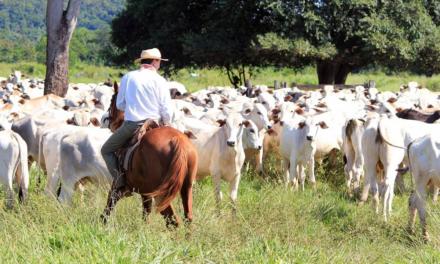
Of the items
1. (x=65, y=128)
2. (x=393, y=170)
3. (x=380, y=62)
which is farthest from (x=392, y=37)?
(x=65, y=128)

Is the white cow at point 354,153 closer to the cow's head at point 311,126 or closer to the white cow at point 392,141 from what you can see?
the cow's head at point 311,126

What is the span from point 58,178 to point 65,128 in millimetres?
800

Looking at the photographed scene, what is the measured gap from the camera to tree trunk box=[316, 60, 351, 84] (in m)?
33.8

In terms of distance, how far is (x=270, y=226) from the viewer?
8656mm

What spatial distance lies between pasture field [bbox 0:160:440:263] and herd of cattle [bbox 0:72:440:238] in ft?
1.18

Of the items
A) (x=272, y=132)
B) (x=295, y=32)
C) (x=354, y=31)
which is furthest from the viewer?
(x=354, y=31)

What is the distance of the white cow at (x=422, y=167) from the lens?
978 centimetres

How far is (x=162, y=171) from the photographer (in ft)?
26.7

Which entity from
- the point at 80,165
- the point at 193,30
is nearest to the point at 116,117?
the point at 80,165

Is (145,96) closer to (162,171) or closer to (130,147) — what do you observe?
(130,147)

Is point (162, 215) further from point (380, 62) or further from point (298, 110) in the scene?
point (380, 62)

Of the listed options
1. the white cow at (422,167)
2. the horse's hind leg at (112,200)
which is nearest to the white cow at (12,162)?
the horse's hind leg at (112,200)

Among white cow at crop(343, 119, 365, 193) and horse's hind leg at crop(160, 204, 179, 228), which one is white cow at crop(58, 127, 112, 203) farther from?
white cow at crop(343, 119, 365, 193)

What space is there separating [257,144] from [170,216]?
4220 mm
